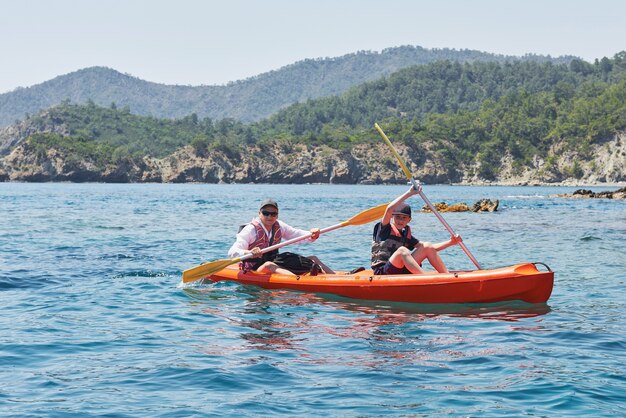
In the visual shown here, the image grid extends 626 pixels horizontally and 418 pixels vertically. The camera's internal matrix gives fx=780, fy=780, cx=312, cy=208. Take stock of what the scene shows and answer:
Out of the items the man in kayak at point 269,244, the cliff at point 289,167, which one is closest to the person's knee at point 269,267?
the man in kayak at point 269,244

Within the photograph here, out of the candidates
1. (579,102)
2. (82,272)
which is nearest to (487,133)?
(579,102)

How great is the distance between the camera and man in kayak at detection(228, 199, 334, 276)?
12.6m

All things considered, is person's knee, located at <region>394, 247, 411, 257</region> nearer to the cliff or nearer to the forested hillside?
the forested hillside

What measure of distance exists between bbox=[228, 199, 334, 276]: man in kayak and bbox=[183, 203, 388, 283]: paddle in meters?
0.15

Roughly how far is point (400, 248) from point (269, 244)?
249cm

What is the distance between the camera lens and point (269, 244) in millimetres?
12930

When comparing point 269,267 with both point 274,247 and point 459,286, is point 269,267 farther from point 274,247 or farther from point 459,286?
point 459,286

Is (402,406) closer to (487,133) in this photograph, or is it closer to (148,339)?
(148,339)

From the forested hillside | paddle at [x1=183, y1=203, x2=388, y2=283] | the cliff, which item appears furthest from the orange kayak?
the cliff

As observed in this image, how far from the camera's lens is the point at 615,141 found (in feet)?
400

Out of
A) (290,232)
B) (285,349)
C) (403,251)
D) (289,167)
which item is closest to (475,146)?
Result: (289,167)

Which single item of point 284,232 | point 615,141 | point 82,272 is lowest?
point 82,272

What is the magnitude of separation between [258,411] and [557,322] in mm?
5224

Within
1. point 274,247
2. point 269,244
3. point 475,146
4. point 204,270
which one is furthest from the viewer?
point 475,146
